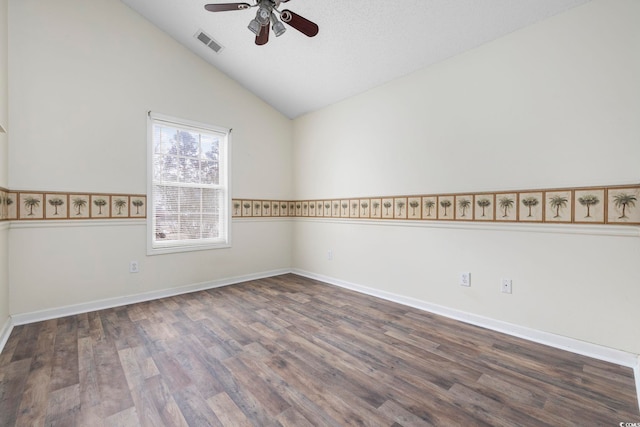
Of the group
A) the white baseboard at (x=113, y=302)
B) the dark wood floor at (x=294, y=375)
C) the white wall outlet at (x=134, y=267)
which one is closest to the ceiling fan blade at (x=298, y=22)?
the dark wood floor at (x=294, y=375)

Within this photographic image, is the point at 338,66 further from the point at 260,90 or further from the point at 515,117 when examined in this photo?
the point at 515,117

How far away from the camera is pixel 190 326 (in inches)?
102

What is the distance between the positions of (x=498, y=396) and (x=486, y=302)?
1.10 m

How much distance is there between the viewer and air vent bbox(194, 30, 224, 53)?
3.34 m

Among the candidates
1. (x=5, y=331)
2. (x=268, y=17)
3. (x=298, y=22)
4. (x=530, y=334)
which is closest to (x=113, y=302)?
(x=5, y=331)

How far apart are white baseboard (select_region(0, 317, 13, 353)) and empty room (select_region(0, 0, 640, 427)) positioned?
0.14ft

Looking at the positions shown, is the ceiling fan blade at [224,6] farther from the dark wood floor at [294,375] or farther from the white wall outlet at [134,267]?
the white wall outlet at [134,267]

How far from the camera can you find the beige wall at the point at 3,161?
2.37 metres

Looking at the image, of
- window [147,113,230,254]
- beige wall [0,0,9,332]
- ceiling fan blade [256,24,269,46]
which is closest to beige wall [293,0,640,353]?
ceiling fan blade [256,24,269,46]

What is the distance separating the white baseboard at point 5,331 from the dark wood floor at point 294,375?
0.05 m

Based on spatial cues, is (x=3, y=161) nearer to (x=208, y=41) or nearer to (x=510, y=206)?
(x=208, y=41)

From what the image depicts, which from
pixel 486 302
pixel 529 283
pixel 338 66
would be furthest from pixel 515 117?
pixel 338 66

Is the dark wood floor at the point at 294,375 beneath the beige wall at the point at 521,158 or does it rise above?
beneath

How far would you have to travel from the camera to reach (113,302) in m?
3.08
